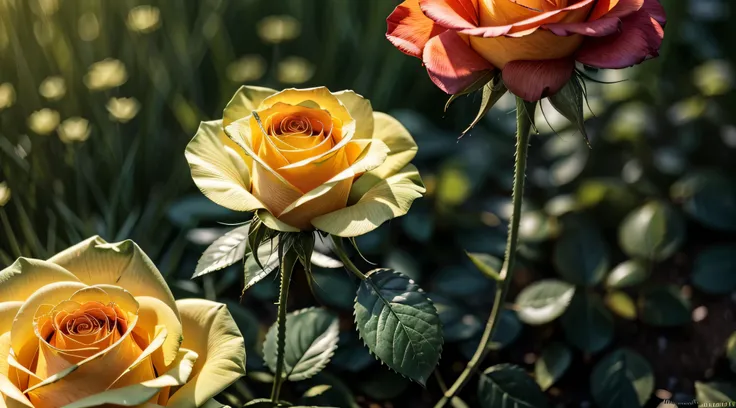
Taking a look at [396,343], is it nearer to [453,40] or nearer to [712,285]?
[453,40]

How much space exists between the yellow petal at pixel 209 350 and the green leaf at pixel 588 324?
0.61 m

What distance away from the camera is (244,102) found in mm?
691

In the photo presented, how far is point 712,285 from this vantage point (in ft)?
3.88

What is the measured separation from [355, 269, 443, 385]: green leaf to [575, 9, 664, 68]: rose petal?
8.9 inches

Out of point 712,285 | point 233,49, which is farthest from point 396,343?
point 233,49

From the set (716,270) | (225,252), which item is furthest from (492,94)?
(716,270)

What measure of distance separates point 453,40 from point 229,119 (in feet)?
0.61

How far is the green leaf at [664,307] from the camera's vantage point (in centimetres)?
114

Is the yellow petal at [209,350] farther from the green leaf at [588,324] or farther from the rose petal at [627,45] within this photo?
the green leaf at [588,324]

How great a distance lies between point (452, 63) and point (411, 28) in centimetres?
6

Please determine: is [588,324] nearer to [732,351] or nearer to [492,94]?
[732,351]

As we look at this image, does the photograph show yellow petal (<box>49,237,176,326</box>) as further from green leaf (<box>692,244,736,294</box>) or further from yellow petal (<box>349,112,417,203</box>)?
green leaf (<box>692,244,736,294</box>)

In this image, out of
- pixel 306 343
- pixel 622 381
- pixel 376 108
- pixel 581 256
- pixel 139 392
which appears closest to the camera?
pixel 139 392

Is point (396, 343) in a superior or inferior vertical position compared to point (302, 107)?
inferior
